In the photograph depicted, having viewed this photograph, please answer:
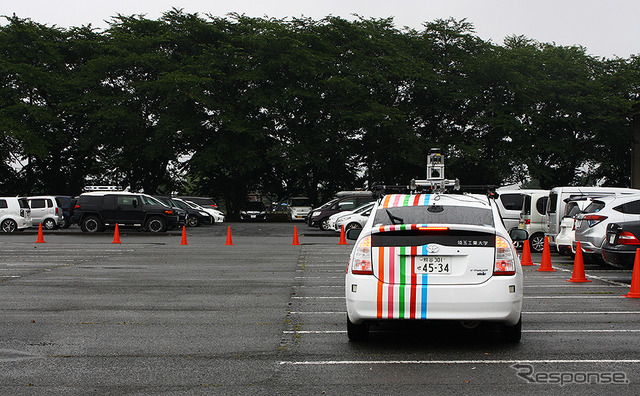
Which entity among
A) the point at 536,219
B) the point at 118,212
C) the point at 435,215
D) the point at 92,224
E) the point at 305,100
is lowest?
the point at 92,224

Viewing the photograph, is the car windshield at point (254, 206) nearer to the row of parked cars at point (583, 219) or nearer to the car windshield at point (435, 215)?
the row of parked cars at point (583, 219)

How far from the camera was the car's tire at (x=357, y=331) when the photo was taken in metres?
7.80

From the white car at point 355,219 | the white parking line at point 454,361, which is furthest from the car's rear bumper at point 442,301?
the white car at point 355,219

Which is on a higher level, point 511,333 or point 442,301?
point 442,301

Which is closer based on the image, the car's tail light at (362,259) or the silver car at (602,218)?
the car's tail light at (362,259)

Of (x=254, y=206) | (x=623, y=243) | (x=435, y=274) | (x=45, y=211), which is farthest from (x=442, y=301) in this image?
(x=254, y=206)

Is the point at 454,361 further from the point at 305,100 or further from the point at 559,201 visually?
the point at 305,100

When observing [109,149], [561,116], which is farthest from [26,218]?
[561,116]

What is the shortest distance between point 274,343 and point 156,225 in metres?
27.8

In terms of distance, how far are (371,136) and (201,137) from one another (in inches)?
458

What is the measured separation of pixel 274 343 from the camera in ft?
25.9

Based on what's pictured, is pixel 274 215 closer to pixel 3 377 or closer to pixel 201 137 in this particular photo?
pixel 201 137

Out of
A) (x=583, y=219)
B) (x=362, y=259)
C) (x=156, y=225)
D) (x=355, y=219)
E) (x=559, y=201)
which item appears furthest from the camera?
(x=156, y=225)

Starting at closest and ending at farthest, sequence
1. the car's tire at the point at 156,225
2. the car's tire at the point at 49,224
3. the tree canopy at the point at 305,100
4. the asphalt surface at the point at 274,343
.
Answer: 1. the asphalt surface at the point at 274,343
2. the car's tire at the point at 156,225
3. the car's tire at the point at 49,224
4. the tree canopy at the point at 305,100
